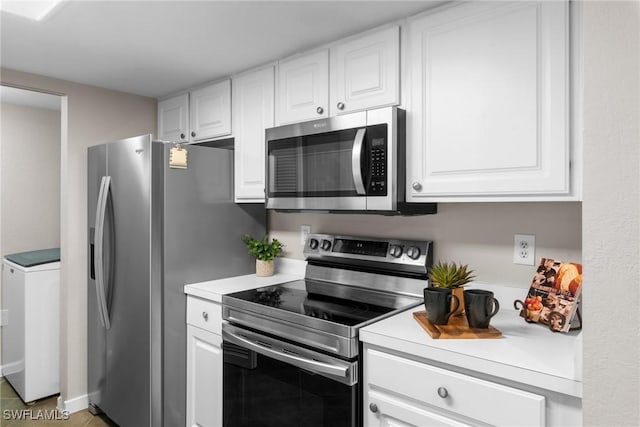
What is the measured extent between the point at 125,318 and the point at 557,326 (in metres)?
2.11

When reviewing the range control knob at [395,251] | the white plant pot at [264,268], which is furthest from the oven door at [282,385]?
the range control knob at [395,251]

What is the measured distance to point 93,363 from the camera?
2.63 meters

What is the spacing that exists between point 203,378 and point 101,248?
3.25ft

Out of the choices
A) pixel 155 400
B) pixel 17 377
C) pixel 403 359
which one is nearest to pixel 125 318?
pixel 155 400

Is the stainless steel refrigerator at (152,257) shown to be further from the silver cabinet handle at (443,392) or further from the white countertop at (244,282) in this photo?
the silver cabinet handle at (443,392)

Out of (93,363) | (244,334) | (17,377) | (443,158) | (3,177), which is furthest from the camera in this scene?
(3,177)

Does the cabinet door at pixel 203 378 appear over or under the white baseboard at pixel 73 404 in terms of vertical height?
over

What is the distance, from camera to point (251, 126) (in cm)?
238

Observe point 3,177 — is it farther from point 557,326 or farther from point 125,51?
point 557,326

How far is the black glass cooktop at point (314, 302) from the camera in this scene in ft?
5.47

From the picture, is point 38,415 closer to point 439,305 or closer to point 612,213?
point 439,305

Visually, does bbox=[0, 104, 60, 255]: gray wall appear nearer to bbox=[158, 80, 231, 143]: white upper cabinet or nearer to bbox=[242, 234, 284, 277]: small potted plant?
bbox=[158, 80, 231, 143]: white upper cabinet

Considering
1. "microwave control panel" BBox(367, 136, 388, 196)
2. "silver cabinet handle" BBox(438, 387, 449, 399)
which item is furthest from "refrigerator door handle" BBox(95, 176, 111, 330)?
"silver cabinet handle" BBox(438, 387, 449, 399)

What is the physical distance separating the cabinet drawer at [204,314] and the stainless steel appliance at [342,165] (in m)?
0.61
